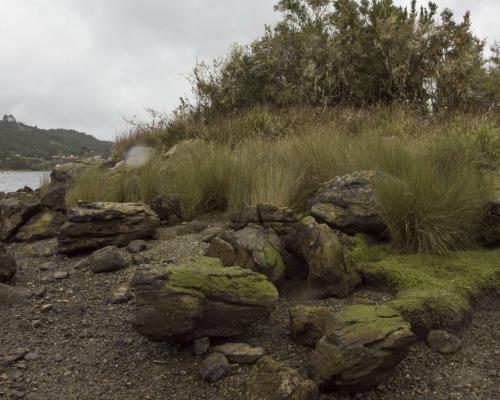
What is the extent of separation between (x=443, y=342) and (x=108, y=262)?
9.60 feet

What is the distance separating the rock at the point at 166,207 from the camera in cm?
620

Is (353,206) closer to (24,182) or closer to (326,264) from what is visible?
(326,264)

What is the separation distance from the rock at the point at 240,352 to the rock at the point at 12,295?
74.5 inches

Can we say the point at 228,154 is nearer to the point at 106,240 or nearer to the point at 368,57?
the point at 106,240

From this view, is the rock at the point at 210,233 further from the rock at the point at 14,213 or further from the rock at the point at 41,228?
the rock at the point at 14,213

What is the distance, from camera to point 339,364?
8.54 feet

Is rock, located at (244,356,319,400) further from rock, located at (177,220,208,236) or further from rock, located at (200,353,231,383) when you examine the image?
rock, located at (177,220,208,236)

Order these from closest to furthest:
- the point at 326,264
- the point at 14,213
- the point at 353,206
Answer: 1. the point at 326,264
2. the point at 353,206
3. the point at 14,213

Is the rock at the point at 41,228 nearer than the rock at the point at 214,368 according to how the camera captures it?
No

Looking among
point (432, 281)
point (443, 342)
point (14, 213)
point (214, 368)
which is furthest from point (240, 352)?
point (14, 213)

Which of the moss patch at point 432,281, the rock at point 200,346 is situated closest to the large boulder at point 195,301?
the rock at point 200,346

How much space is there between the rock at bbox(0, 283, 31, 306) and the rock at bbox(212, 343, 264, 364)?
189cm

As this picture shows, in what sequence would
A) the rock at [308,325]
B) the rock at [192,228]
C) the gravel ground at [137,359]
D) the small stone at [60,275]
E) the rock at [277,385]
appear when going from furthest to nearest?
1. the rock at [192,228]
2. the small stone at [60,275]
3. the rock at [308,325]
4. the gravel ground at [137,359]
5. the rock at [277,385]

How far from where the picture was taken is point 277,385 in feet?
8.34
